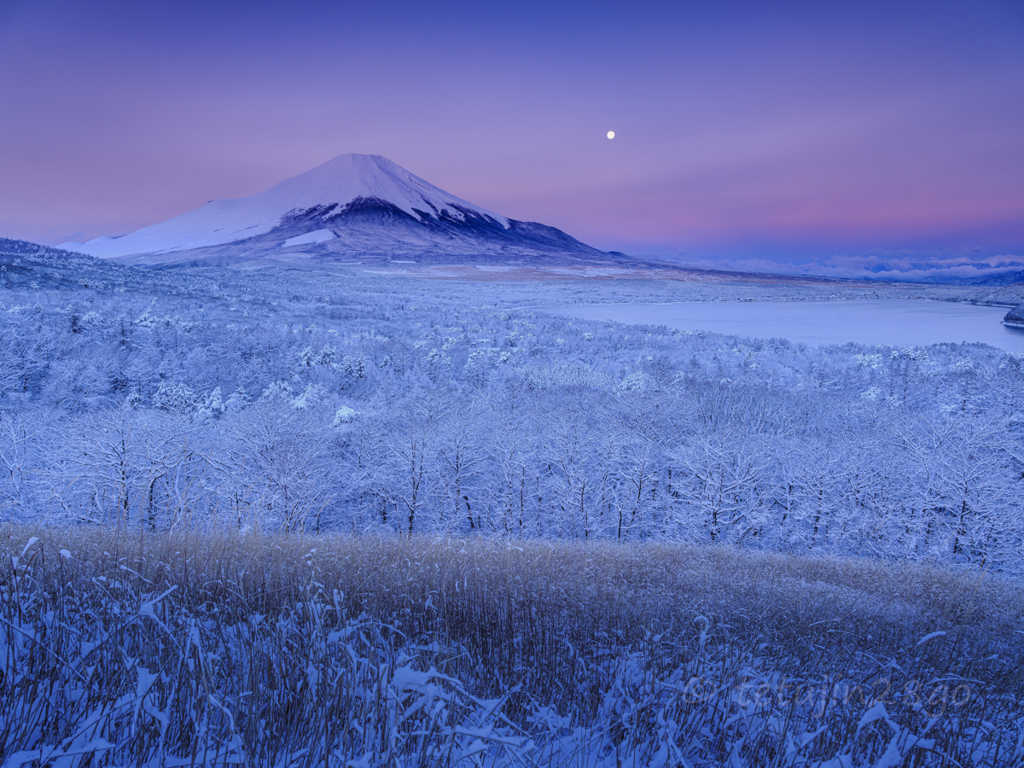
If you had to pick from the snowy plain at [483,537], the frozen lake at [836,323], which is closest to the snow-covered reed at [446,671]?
the snowy plain at [483,537]

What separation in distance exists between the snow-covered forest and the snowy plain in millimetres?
283

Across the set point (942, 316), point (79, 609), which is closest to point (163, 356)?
point (79, 609)

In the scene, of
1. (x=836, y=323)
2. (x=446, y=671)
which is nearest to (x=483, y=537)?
(x=446, y=671)

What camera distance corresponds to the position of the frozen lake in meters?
68.6

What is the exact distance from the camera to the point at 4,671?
6.89 feet

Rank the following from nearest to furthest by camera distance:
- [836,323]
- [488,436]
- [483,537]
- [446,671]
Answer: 1. [446,671]
2. [483,537]
3. [488,436]
4. [836,323]

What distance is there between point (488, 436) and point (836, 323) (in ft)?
282

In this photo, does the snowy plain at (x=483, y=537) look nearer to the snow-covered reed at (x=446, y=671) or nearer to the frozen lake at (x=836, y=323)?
the snow-covered reed at (x=446, y=671)

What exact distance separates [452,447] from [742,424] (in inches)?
855

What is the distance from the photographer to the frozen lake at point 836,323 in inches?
2699

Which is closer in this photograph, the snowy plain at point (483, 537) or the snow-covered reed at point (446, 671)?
the snow-covered reed at point (446, 671)

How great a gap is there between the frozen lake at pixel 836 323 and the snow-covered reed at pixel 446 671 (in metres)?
68.6

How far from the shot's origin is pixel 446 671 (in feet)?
9.56

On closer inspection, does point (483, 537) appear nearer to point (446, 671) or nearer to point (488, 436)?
point (446, 671)
